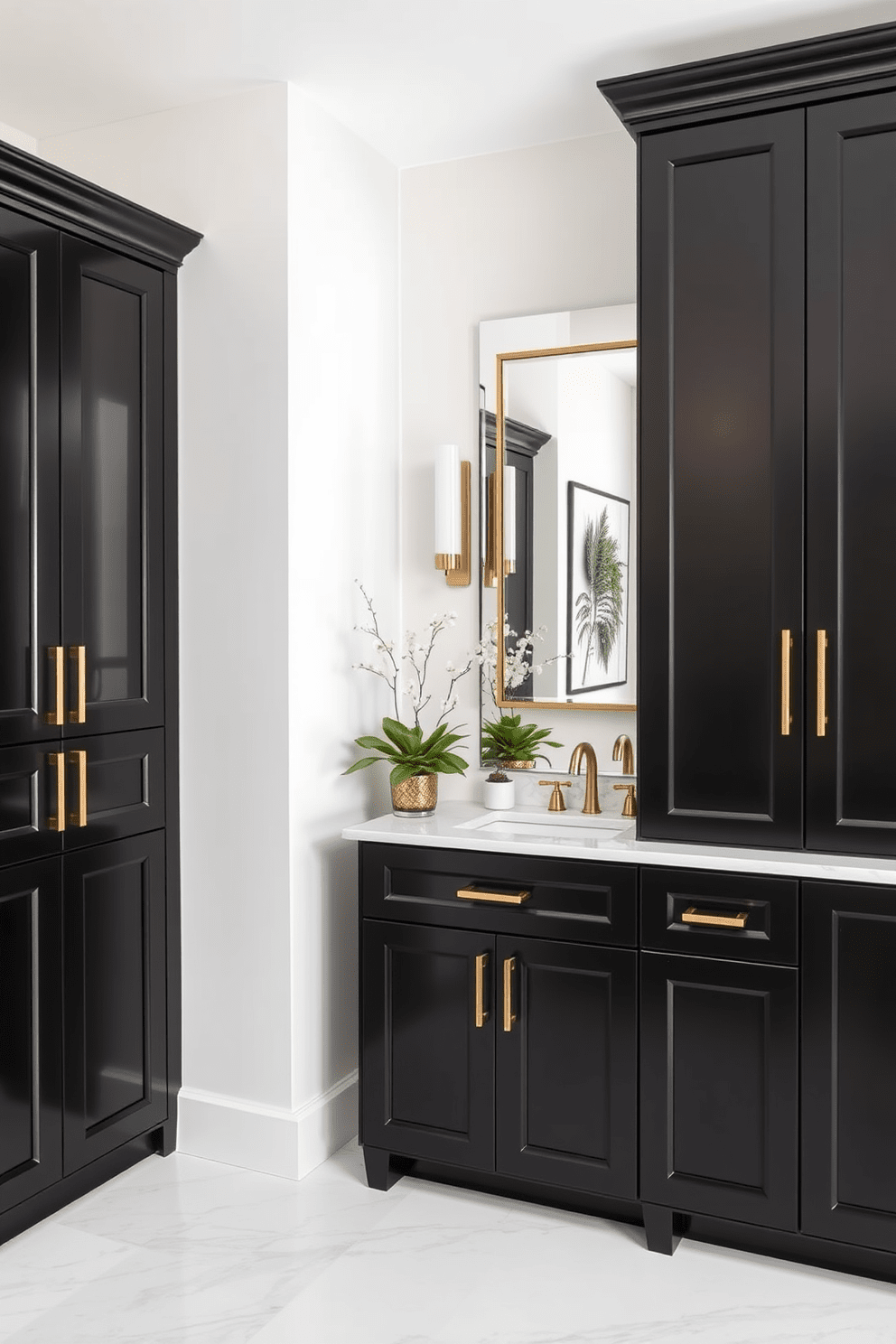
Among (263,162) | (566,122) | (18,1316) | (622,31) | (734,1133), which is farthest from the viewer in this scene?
(566,122)

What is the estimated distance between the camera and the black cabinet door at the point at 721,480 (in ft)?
7.96

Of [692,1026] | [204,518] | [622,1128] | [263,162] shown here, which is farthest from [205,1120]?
[263,162]

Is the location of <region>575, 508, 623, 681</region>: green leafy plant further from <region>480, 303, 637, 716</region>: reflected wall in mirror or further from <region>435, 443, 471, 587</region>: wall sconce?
<region>435, 443, 471, 587</region>: wall sconce

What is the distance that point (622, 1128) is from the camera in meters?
2.49

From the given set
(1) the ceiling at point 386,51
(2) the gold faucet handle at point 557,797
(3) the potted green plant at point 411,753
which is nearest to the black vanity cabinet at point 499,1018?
(3) the potted green plant at point 411,753

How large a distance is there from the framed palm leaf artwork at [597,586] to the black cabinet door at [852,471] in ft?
2.37

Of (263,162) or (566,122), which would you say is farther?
(566,122)

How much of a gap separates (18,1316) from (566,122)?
10.3 feet

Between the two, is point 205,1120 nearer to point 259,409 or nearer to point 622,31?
point 259,409

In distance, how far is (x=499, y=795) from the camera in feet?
10.2

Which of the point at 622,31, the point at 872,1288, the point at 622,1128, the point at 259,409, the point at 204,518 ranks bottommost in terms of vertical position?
the point at 872,1288

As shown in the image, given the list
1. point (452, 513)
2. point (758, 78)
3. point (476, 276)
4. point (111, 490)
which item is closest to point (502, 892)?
point (452, 513)

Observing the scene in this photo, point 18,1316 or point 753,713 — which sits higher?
point 753,713

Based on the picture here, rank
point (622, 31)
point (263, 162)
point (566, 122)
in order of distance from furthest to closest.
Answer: point (566, 122)
point (263, 162)
point (622, 31)
